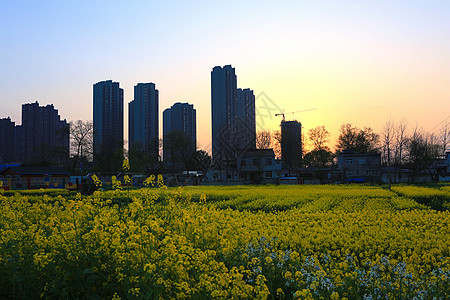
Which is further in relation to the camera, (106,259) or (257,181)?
(257,181)

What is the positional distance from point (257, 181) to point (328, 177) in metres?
15.4

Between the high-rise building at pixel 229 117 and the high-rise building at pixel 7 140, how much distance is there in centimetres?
5462

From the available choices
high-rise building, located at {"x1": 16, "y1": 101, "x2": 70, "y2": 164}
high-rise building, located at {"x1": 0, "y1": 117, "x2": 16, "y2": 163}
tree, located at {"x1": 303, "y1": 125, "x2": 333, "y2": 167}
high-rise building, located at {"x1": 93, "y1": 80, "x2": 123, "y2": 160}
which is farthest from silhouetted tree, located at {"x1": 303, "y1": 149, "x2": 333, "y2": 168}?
high-rise building, located at {"x1": 0, "y1": 117, "x2": 16, "y2": 163}

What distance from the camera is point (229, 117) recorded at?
2985 inches

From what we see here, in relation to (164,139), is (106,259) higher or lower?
lower

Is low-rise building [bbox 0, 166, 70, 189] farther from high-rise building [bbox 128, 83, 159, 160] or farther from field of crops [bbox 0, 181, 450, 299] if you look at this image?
high-rise building [bbox 128, 83, 159, 160]

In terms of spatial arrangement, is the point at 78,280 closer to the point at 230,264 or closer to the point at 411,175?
the point at 230,264

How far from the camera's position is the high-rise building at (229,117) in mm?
59531

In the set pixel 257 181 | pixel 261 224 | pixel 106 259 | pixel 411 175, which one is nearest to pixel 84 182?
pixel 261 224

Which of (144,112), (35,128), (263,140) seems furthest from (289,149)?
(35,128)

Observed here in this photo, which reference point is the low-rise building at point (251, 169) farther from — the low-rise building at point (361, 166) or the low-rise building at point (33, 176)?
the low-rise building at point (33, 176)

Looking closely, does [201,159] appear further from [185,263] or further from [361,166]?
[185,263]

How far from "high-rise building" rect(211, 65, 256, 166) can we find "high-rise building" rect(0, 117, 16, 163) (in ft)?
179

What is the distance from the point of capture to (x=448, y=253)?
254 inches
